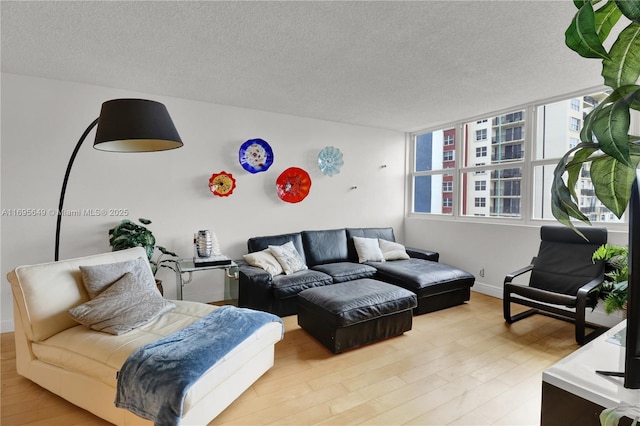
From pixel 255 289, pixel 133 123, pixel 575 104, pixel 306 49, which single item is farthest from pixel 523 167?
pixel 133 123

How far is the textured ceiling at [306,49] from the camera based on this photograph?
2008 mm

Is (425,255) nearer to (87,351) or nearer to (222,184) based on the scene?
(222,184)

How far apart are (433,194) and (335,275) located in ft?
8.25

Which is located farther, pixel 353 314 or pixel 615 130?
pixel 353 314

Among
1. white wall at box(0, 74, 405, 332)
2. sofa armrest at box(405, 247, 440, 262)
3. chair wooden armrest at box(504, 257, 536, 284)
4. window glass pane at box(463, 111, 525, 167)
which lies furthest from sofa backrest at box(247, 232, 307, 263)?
window glass pane at box(463, 111, 525, 167)

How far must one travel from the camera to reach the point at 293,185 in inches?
175

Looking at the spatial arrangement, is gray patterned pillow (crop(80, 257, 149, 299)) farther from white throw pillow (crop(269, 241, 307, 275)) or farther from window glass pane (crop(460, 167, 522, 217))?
window glass pane (crop(460, 167, 522, 217))

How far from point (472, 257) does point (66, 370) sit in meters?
4.43

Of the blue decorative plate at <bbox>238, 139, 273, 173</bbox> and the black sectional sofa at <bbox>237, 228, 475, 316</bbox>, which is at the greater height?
the blue decorative plate at <bbox>238, 139, 273, 173</bbox>

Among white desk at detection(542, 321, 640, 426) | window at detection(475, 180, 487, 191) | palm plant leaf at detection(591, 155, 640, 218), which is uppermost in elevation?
window at detection(475, 180, 487, 191)

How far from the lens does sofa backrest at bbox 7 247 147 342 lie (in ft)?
6.43

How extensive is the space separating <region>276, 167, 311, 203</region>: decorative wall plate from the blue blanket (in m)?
2.61

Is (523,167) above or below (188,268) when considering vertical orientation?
above

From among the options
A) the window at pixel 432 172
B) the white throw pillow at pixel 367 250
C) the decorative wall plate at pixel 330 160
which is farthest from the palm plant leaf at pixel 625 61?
the window at pixel 432 172
